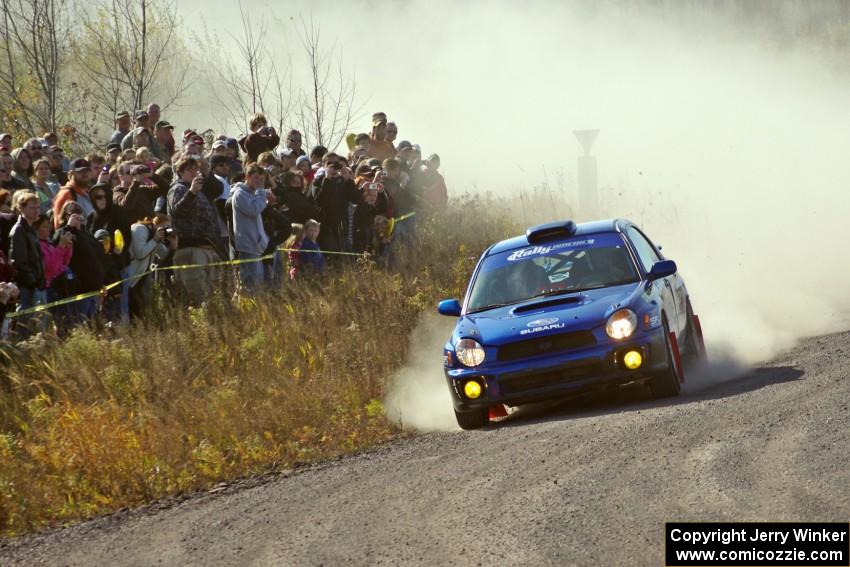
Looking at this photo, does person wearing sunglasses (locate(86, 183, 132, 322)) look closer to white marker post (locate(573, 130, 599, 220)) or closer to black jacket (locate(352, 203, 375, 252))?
black jacket (locate(352, 203, 375, 252))

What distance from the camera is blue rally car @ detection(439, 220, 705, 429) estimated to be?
11.6m

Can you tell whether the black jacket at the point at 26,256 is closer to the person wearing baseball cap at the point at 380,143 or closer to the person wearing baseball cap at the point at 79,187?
the person wearing baseball cap at the point at 79,187

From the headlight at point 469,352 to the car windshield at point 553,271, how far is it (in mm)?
714

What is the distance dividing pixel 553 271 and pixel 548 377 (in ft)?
4.76

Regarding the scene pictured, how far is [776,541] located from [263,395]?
752cm

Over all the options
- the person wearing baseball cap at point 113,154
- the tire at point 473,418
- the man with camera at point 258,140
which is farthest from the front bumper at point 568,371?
the man with camera at point 258,140

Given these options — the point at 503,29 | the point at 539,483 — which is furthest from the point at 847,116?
the point at 539,483

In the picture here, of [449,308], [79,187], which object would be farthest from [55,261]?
[449,308]

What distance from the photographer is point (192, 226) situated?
15477 millimetres

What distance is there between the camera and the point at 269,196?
1662 centimetres

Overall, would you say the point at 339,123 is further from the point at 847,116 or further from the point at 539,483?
the point at 539,483

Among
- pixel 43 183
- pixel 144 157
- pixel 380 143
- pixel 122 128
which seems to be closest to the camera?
pixel 43 183

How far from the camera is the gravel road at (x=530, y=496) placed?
7.38m

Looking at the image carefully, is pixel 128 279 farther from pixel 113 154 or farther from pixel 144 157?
pixel 113 154
